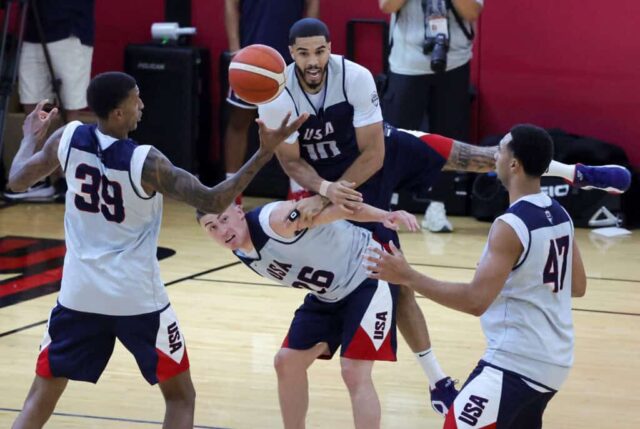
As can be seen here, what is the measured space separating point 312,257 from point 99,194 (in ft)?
3.11

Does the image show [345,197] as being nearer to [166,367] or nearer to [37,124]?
[166,367]

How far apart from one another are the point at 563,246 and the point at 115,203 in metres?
1.62

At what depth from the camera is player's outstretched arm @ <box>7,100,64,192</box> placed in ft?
15.3

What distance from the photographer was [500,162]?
4.29 m

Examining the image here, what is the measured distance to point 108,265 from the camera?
15.0 ft

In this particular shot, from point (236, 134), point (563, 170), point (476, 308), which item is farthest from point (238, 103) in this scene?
point (476, 308)

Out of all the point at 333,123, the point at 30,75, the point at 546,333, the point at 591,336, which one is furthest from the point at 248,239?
the point at 30,75

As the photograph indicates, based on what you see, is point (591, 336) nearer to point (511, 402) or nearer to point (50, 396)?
point (511, 402)

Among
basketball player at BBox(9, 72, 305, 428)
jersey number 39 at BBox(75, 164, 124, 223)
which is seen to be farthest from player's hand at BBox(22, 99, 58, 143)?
jersey number 39 at BBox(75, 164, 124, 223)

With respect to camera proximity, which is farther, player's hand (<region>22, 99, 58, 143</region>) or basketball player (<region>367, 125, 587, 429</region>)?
player's hand (<region>22, 99, 58, 143</region>)

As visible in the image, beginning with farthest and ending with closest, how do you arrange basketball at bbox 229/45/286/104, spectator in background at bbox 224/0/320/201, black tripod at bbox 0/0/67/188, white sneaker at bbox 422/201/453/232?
black tripod at bbox 0/0/67/188 < spectator in background at bbox 224/0/320/201 < white sneaker at bbox 422/201/453/232 < basketball at bbox 229/45/286/104

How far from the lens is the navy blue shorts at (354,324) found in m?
4.96

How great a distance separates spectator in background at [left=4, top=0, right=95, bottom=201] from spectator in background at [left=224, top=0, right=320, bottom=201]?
52.5 inches

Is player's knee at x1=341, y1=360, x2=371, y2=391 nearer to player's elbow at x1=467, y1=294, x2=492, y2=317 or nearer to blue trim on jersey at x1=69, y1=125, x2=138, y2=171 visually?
player's elbow at x1=467, y1=294, x2=492, y2=317
